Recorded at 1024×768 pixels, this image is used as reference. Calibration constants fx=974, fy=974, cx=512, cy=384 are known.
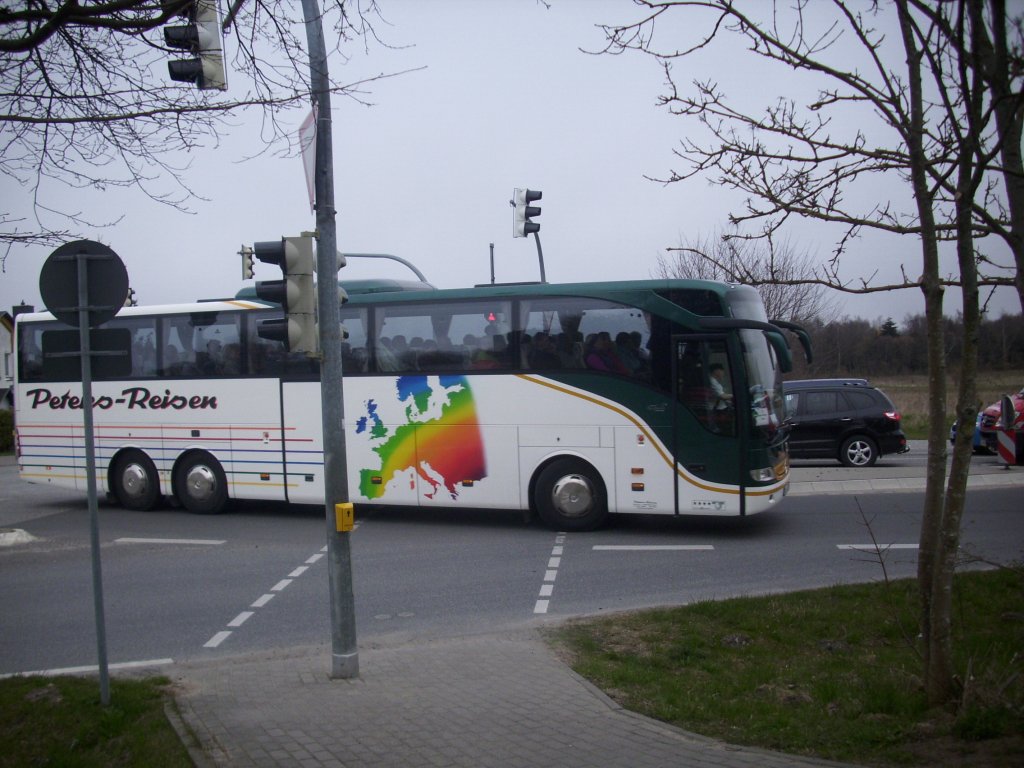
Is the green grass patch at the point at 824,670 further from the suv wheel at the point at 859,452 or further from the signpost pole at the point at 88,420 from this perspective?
the suv wheel at the point at 859,452

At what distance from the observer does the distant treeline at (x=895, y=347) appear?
579 cm

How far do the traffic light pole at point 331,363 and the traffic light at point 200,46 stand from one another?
29.0 inches

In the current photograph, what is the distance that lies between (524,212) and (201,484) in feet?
22.6

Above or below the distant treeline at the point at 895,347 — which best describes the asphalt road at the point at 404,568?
below

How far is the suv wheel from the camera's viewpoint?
832 inches

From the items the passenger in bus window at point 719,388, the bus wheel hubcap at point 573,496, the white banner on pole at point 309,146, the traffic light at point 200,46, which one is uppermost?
the traffic light at point 200,46

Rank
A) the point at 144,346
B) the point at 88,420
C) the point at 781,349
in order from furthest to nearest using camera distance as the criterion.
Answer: the point at 144,346, the point at 781,349, the point at 88,420

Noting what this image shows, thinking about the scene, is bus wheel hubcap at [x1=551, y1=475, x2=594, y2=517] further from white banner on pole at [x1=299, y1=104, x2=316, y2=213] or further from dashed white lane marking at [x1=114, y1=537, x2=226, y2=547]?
white banner on pole at [x1=299, y1=104, x2=316, y2=213]

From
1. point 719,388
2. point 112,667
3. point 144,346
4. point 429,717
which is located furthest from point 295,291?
point 144,346

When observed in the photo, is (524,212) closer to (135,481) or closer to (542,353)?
(542,353)

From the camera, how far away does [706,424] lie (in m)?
12.4

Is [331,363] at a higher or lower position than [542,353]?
lower

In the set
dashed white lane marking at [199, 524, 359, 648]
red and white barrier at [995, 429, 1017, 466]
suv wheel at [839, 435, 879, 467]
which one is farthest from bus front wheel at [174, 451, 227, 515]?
red and white barrier at [995, 429, 1017, 466]

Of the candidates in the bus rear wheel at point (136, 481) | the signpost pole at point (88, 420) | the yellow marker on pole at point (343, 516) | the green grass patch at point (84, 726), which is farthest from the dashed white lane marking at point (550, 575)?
the bus rear wheel at point (136, 481)
